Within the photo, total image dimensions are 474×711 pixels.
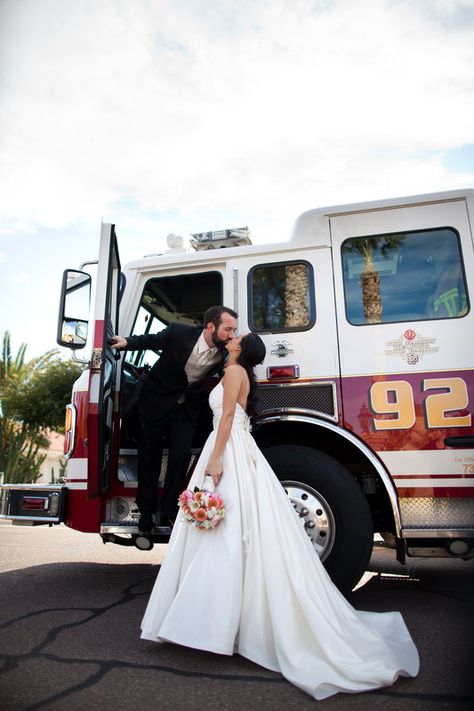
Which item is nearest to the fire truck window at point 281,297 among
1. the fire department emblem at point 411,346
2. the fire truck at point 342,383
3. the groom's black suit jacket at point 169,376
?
the fire truck at point 342,383

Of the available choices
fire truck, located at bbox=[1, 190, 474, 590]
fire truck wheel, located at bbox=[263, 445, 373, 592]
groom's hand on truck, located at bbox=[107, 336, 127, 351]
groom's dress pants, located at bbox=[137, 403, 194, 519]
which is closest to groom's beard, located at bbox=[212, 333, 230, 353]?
fire truck, located at bbox=[1, 190, 474, 590]

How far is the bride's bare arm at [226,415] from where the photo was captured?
10.0 ft

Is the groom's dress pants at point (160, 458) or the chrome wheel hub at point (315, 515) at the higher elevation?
the groom's dress pants at point (160, 458)

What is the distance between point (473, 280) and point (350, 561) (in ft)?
6.90

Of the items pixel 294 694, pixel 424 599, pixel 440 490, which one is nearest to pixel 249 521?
pixel 294 694

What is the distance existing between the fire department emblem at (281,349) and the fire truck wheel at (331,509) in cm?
73

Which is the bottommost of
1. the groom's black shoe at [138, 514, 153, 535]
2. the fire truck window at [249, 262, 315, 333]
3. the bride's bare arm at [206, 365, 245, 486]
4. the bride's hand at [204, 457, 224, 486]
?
the groom's black shoe at [138, 514, 153, 535]

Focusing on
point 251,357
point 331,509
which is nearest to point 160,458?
point 251,357

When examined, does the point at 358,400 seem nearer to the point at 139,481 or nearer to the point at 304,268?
the point at 304,268

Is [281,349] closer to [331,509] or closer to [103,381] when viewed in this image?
[331,509]

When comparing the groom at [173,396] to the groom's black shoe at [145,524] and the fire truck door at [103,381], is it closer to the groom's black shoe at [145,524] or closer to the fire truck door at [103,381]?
the groom's black shoe at [145,524]

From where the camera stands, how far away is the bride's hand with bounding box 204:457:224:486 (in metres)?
3.04

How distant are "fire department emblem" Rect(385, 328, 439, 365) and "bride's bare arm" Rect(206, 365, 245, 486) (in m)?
1.20

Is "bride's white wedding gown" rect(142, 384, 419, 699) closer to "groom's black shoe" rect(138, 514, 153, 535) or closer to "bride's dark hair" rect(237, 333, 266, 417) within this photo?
"bride's dark hair" rect(237, 333, 266, 417)
